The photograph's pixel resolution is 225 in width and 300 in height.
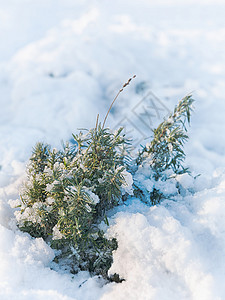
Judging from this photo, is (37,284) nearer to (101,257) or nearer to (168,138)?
(101,257)

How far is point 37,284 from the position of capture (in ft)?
4.26

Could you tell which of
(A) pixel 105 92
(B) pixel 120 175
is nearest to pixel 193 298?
(B) pixel 120 175

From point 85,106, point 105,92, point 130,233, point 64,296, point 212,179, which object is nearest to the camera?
point 64,296

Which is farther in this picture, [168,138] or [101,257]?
[168,138]

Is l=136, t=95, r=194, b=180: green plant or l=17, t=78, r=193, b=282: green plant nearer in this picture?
l=17, t=78, r=193, b=282: green plant

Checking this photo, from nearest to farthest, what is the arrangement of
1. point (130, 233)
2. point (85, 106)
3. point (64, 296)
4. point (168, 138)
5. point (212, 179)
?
1. point (64, 296)
2. point (130, 233)
3. point (168, 138)
4. point (212, 179)
5. point (85, 106)

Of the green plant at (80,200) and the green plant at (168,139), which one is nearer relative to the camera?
the green plant at (80,200)

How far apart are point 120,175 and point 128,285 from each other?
19.5 inches

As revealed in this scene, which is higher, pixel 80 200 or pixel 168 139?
pixel 168 139

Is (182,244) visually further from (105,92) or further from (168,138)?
(105,92)

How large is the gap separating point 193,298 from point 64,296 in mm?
548

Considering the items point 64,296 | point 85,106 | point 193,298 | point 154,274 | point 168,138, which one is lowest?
point 193,298

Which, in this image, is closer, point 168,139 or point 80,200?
point 80,200

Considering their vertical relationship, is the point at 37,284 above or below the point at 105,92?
below
